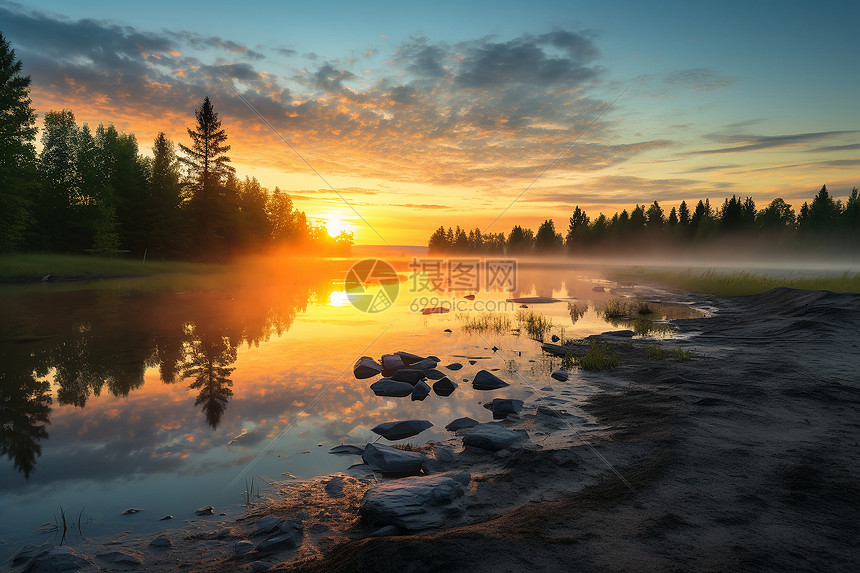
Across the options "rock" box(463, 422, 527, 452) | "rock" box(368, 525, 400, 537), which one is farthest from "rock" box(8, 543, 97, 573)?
"rock" box(463, 422, 527, 452)

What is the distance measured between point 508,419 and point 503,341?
9.49m

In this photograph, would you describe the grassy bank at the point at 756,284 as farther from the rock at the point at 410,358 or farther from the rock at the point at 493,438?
the rock at the point at 493,438

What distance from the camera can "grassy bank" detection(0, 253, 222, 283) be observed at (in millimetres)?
37625

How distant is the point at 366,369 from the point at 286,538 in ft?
27.3

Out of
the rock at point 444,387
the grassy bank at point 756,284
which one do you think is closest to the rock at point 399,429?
the rock at point 444,387

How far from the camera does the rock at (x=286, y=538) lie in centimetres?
493

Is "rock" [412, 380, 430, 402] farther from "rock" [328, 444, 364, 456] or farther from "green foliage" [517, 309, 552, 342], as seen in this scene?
"green foliage" [517, 309, 552, 342]

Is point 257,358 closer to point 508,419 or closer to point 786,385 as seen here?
point 508,419

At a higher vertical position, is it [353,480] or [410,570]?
[410,570]

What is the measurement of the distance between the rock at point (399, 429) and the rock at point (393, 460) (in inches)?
54.9

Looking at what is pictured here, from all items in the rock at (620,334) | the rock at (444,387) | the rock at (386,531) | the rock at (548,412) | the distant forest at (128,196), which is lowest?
the rock at (444,387)

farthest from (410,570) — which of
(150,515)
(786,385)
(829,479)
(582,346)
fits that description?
(582,346)

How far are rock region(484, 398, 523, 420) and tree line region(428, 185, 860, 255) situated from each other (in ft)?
363

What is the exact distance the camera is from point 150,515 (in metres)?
5.82
